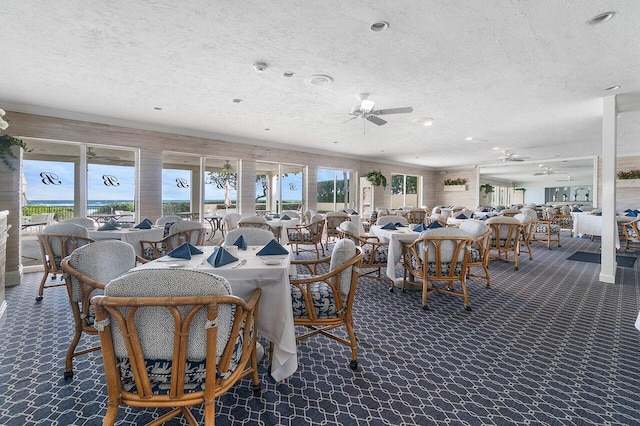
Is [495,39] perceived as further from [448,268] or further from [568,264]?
[568,264]

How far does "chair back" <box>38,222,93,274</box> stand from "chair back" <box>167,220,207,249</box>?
93 cm

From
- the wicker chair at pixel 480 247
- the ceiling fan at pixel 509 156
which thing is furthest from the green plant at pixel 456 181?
the wicker chair at pixel 480 247

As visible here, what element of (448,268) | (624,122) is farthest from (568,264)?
(448,268)

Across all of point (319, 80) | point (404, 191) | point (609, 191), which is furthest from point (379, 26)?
point (404, 191)

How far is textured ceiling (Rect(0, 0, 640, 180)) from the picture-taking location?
263cm

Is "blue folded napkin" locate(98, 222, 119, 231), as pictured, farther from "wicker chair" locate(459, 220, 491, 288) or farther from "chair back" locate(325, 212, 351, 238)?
"wicker chair" locate(459, 220, 491, 288)

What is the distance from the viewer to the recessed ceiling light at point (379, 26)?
2.77m

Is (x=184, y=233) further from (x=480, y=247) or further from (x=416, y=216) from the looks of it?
(x=416, y=216)

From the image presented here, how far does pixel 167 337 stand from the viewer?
1302 millimetres

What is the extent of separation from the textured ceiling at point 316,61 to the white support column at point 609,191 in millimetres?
317

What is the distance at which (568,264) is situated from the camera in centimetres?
590

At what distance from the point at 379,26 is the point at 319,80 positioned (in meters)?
1.37

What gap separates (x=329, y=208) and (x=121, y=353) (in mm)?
9693

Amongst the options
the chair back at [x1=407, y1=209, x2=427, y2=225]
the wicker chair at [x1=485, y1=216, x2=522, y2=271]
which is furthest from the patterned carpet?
the chair back at [x1=407, y1=209, x2=427, y2=225]
